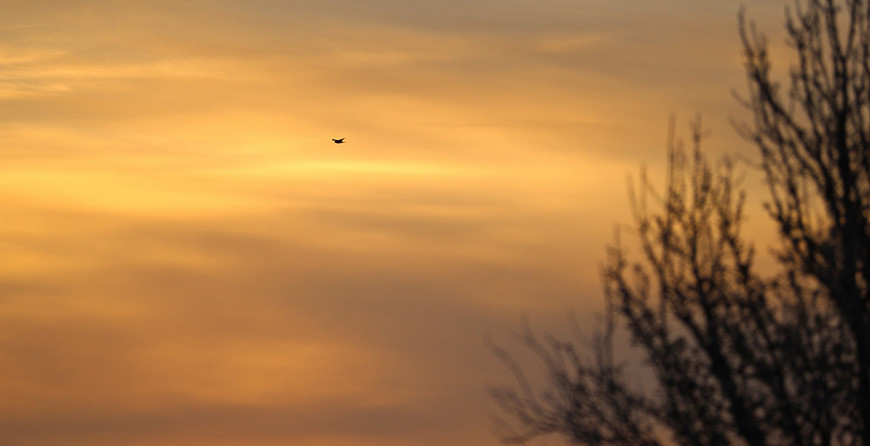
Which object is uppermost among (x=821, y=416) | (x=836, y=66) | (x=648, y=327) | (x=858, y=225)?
(x=836, y=66)

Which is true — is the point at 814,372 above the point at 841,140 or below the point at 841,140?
below

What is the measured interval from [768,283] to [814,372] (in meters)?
1.12

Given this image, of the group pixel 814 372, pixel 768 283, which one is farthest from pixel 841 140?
pixel 814 372

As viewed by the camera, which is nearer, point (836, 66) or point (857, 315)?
point (857, 315)

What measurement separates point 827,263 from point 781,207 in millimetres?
830

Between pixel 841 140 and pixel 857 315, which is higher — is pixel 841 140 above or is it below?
above

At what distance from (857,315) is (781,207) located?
1405 mm

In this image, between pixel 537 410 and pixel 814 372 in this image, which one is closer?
pixel 814 372

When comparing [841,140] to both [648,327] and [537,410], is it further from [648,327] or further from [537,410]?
[537,410]

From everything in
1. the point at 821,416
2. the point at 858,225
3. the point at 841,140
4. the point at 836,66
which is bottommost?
the point at 821,416

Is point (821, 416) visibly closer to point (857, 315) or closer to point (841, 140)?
point (857, 315)

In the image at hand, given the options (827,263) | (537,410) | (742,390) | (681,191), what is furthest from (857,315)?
(537,410)

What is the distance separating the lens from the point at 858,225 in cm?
1294

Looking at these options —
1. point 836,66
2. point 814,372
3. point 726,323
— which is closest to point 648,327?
point 726,323
